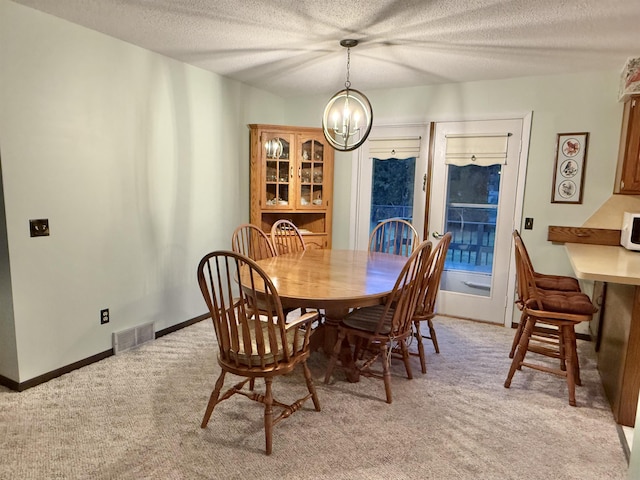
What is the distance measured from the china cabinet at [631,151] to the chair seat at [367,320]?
212 centimetres

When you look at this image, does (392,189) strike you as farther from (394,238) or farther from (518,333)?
(518,333)

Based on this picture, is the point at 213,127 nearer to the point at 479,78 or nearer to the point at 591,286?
the point at 479,78

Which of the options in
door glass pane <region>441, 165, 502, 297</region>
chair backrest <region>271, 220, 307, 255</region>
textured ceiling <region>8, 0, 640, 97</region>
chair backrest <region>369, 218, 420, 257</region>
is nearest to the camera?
textured ceiling <region>8, 0, 640, 97</region>

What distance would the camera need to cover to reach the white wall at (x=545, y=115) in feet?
11.1

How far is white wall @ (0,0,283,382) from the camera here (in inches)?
95.5

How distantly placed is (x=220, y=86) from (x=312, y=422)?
10.1ft

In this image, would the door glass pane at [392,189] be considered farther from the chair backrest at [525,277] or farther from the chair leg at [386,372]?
the chair leg at [386,372]

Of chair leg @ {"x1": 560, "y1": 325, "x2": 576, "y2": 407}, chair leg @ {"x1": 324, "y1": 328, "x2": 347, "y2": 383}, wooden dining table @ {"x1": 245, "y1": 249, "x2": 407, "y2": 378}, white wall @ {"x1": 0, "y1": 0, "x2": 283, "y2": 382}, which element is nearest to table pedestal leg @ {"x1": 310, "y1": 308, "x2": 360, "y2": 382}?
wooden dining table @ {"x1": 245, "y1": 249, "x2": 407, "y2": 378}

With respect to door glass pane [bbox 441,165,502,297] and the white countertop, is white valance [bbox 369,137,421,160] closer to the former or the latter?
door glass pane [bbox 441,165,502,297]

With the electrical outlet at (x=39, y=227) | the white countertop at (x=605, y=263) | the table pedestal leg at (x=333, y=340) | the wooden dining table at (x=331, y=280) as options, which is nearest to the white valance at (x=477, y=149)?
A: the white countertop at (x=605, y=263)

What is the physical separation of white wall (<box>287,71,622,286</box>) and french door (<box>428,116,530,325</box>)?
0.11 metres

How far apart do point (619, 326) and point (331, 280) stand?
1785 mm

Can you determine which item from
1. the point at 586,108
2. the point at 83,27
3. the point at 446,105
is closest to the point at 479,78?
the point at 446,105

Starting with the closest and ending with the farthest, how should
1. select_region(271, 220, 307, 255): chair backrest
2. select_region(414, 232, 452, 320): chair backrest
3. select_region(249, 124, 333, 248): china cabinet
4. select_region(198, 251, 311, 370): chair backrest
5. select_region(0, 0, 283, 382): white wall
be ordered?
select_region(198, 251, 311, 370): chair backrest < select_region(0, 0, 283, 382): white wall < select_region(414, 232, 452, 320): chair backrest < select_region(271, 220, 307, 255): chair backrest < select_region(249, 124, 333, 248): china cabinet
